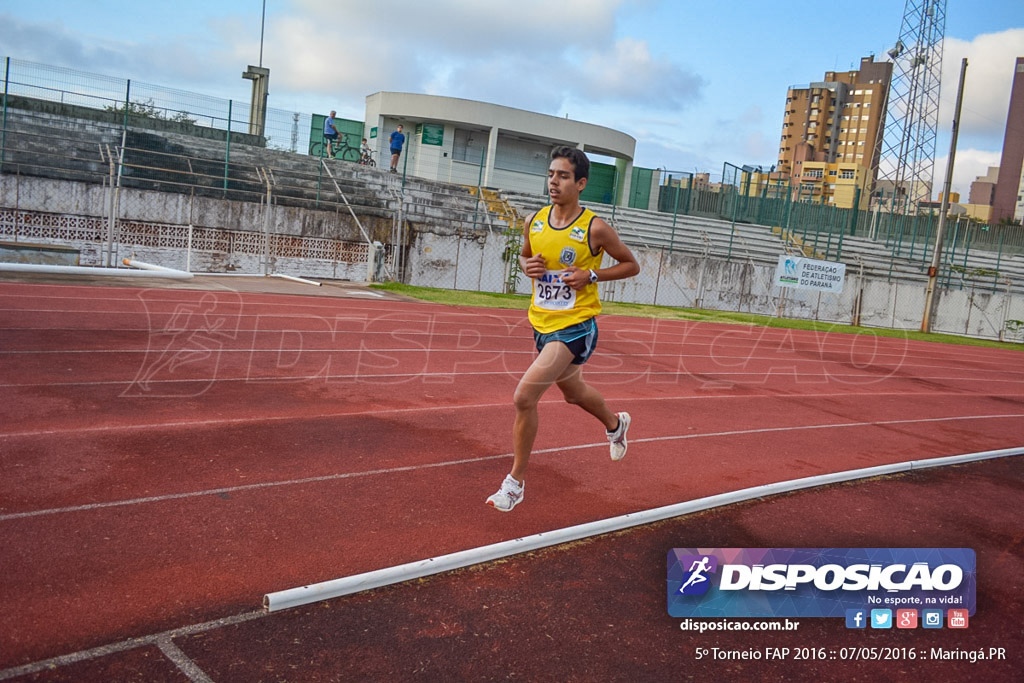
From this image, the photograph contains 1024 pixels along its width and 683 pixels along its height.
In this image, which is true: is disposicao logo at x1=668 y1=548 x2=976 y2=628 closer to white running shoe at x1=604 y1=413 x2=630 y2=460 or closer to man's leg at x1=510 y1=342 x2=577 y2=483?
man's leg at x1=510 y1=342 x2=577 y2=483

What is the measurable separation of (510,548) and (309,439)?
2.39 m

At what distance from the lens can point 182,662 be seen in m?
2.72

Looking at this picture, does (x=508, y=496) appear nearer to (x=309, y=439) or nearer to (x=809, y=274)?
(x=309, y=439)

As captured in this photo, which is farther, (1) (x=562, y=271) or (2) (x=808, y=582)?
(1) (x=562, y=271)

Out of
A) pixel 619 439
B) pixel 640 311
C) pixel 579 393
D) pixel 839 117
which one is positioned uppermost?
pixel 839 117

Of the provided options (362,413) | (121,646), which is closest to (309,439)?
(362,413)

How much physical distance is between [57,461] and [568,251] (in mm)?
3237

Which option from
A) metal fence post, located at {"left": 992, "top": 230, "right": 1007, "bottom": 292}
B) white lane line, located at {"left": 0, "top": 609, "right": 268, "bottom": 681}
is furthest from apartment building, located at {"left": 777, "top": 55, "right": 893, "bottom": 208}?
white lane line, located at {"left": 0, "top": 609, "right": 268, "bottom": 681}

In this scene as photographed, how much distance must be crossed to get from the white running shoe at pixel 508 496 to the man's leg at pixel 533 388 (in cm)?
4

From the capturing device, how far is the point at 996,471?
6492mm

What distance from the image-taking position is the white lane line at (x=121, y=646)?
8.52 feet

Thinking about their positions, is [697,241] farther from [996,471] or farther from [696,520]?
[696,520]

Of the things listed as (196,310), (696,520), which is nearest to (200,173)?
(196,310)

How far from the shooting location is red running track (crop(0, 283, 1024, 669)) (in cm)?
351
